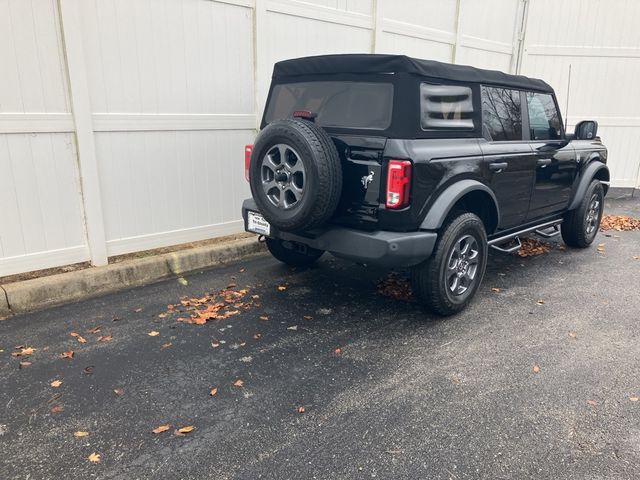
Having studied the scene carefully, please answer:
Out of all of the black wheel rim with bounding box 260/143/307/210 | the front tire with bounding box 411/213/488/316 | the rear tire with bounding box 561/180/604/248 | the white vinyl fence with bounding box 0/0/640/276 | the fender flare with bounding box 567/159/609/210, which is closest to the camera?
the black wheel rim with bounding box 260/143/307/210

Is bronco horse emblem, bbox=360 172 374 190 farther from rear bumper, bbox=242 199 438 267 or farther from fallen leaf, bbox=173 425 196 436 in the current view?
fallen leaf, bbox=173 425 196 436

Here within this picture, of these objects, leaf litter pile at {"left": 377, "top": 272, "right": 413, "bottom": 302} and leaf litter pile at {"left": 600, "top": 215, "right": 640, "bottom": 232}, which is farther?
leaf litter pile at {"left": 600, "top": 215, "right": 640, "bottom": 232}

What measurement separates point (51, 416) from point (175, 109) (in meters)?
3.57

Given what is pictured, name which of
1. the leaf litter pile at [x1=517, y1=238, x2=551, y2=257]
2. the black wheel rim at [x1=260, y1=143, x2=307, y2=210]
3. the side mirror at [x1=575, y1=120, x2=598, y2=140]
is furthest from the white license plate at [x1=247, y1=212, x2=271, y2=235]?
the side mirror at [x1=575, y1=120, x2=598, y2=140]

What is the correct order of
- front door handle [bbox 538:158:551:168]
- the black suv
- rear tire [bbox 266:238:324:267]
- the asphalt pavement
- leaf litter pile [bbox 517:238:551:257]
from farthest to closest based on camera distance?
leaf litter pile [bbox 517:238:551:257], rear tire [bbox 266:238:324:267], front door handle [bbox 538:158:551:168], the black suv, the asphalt pavement

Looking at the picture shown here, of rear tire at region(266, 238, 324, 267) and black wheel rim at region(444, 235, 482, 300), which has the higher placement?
black wheel rim at region(444, 235, 482, 300)

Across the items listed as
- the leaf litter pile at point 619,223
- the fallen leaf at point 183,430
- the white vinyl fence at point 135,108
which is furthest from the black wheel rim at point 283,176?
the leaf litter pile at point 619,223

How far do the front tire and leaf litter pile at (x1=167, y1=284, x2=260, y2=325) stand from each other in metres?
1.55

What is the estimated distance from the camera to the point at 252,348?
365 cm

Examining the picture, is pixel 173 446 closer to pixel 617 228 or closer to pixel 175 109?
pixel 175 109

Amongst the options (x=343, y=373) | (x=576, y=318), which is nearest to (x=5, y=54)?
(x=343, y=373)

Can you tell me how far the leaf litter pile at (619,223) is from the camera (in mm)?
7738

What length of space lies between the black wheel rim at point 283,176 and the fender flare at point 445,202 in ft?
3.33

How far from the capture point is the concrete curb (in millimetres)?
4332
